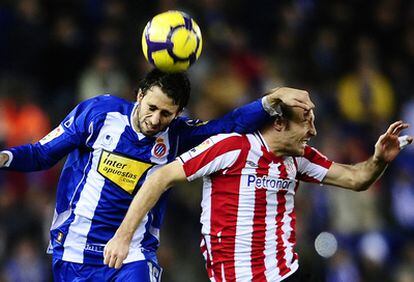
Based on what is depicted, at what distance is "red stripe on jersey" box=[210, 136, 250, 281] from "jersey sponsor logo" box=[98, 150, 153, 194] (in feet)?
1.65

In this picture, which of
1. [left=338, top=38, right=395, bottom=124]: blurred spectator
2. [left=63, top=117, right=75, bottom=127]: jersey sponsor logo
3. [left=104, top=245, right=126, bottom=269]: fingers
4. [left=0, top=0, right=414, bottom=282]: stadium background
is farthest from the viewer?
[left=338, top=38, right=395, bottom=124]: blurred spectator

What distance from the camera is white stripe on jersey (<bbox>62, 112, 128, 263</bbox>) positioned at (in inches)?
268

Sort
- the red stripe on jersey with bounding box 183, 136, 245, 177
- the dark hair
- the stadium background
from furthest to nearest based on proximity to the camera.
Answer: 1. the stadium background
2. the dark hair
3. the red stripe on jersey with bounding box 183, 136, 245, 177

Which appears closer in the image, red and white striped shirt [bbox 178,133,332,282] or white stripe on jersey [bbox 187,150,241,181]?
white stripe on jersey [bbox 187,150,241,181]

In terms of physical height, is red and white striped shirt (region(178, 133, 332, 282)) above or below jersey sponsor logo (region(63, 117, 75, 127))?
below

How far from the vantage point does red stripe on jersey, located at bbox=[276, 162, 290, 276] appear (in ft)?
22.2

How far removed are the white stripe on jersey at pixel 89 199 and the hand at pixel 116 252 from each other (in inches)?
27.7

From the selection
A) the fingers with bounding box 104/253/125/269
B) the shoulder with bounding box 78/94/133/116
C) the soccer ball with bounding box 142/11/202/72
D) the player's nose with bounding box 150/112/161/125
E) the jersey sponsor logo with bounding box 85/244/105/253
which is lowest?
the jersey sponsor logo with bounding box 85/244/105/253

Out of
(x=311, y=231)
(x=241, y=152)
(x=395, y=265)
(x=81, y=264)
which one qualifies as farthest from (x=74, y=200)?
(x=395, y=265)

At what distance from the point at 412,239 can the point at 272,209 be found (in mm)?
6359

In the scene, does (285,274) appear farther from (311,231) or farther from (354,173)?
(311,231)

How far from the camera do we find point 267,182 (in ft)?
22.1

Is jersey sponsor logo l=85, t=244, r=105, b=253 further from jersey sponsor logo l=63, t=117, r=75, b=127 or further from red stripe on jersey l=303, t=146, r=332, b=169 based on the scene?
red stripe on jersey l=303, t=146, r=332, b=169

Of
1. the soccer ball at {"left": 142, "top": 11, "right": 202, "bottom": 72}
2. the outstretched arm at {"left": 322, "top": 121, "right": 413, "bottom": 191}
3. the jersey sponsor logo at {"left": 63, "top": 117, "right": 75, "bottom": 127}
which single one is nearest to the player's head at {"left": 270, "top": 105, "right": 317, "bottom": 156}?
the outstretched arm at {"left": 322, "top": 121, "right": 413, "bottom": 191}
